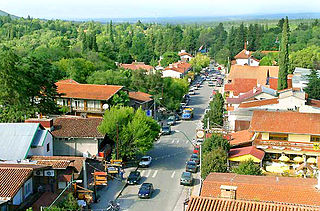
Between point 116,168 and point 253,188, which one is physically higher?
point 253,188

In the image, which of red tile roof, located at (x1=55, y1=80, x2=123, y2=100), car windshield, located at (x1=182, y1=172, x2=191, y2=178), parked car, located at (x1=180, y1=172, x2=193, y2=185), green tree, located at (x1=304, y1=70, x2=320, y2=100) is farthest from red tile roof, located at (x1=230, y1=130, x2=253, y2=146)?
green tree, located at (x1=304, y1=70, x2=320, y2=100)

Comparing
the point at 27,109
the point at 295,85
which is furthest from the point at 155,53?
the point at 27,109

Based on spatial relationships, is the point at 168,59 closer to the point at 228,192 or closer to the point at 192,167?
the point at 192,167

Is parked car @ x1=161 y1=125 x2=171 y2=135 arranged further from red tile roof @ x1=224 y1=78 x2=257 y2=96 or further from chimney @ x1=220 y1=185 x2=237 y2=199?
chimney @ x1=220 y1=185 x2=237 y2=199

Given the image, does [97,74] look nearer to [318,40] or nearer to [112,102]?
[112,102]

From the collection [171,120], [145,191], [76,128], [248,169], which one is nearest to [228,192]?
[248,169]

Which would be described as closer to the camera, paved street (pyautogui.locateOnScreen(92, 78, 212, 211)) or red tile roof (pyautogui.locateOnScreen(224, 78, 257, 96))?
paved street (pyautogui.locateOnScreen(92, 78, 212, 211))
